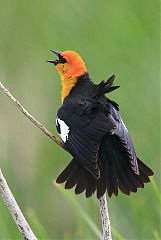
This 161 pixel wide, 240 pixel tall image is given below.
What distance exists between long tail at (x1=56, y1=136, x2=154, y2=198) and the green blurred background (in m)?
0.27

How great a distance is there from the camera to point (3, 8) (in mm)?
3682

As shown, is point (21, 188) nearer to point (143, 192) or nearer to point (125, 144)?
point (143, 192)

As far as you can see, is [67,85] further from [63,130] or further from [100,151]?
[100,151]

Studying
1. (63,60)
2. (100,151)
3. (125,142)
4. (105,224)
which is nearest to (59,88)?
(63,60)

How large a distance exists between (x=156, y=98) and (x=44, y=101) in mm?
1006

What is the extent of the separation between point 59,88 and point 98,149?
1351 millimetres

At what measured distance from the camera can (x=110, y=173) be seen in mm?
2334

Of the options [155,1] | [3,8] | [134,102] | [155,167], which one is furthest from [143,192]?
Answer: [3,8]

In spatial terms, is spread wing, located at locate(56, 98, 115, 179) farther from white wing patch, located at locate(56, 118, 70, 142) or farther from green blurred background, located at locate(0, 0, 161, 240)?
green blurred background, located at locate(0, 0, 161, 240)

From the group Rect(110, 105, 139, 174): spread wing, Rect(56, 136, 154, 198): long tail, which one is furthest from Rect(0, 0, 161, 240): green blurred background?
Rect(110, 105, 139, 174): spread wing

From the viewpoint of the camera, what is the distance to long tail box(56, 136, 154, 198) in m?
2.32

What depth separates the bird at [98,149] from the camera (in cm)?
225

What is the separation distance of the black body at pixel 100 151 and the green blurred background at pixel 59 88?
27cm

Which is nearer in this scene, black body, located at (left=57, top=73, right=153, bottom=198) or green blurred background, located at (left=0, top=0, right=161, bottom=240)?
black body, located at (left=57, top=73, right=153, bottom=198)
